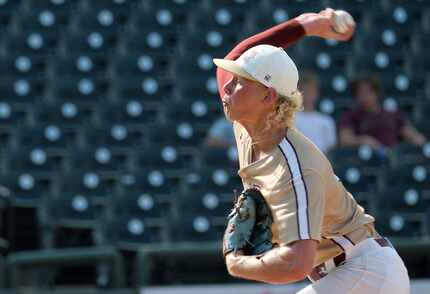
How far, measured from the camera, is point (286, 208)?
346 centimetres

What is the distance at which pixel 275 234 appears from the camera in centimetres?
354

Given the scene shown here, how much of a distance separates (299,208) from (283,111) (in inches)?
14.4

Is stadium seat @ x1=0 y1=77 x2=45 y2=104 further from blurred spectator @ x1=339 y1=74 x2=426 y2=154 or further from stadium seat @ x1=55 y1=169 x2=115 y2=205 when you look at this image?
blurred spectator @ x1=339 y1=74 x2=426 y2=154

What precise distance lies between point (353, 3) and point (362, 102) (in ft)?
6.81

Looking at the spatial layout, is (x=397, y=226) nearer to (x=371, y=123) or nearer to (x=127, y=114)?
(x=371, y=123)

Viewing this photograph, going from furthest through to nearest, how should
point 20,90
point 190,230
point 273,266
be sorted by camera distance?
point 20,90 < point 190,230 < point 273,266

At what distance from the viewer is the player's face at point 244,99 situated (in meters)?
3.59

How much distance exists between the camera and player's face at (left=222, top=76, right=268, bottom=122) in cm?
359

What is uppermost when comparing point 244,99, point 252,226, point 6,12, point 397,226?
point 6,12

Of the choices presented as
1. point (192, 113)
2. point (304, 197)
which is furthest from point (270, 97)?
point (192, 113)

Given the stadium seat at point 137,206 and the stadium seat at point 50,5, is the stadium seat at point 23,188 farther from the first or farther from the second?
the stadium seat at point 50,5

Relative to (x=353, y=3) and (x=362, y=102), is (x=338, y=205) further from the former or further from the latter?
(x=353, y=3)

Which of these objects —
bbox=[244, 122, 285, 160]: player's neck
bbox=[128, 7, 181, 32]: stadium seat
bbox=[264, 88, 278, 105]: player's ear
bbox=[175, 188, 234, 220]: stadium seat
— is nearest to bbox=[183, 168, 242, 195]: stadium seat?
bbox=[175, 188, 234, 220]: stadium seat

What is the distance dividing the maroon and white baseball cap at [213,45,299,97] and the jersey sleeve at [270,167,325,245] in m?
0.31
